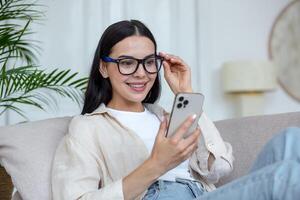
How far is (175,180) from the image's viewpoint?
1.28 meters

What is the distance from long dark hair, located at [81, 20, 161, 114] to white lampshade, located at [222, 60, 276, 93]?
155cm

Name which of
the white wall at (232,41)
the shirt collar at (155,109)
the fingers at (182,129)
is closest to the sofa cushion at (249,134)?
the shirt collar at (155,109)

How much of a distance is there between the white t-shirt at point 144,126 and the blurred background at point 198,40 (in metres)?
1.39

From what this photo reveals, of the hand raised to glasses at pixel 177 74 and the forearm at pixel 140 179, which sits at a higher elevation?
the hand raised to glasses at pixel 177 74

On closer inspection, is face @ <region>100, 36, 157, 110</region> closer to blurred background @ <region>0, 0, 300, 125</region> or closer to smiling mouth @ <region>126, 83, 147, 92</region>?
smiling mouth @ <region>126, 83, 147, 92</region>

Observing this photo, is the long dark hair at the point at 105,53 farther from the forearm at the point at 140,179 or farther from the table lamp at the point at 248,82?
the table lamp at the point at 248,82

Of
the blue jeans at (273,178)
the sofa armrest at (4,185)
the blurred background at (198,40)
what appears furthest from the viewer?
the blurred background at (198,40)

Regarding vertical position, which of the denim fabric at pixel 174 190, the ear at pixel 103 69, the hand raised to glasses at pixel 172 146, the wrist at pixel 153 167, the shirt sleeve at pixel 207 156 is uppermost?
the ear at pixel 103 69

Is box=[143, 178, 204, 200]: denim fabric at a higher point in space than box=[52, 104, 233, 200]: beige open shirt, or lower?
lower

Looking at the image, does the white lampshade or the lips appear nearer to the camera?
the lips

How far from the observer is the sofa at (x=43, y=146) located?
1.24 metres

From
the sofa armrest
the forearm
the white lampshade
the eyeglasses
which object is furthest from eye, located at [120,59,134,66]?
the white lampshade

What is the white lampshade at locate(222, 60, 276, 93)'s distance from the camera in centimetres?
295

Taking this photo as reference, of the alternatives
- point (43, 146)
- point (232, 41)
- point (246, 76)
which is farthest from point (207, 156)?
point (232, 41)
